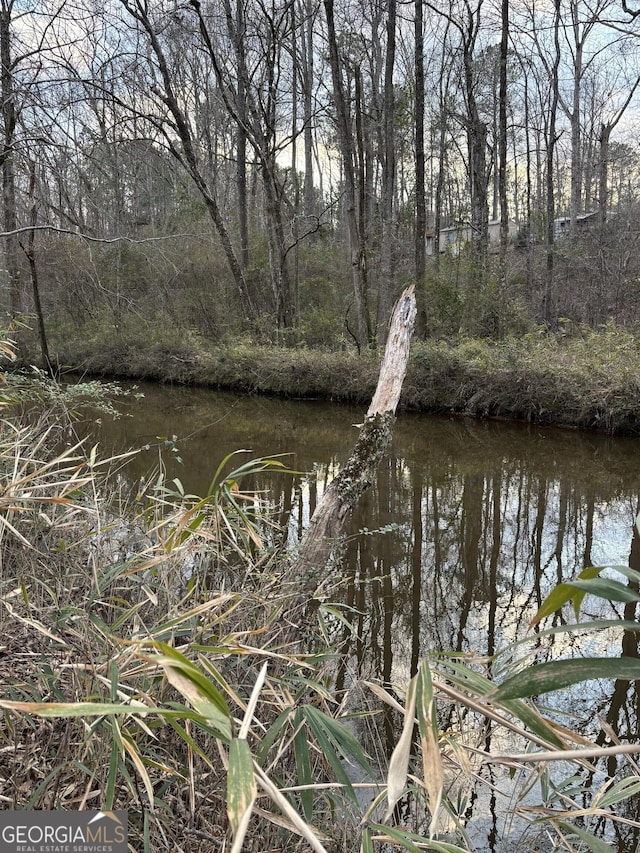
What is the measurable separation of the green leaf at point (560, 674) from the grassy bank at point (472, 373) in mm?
9158

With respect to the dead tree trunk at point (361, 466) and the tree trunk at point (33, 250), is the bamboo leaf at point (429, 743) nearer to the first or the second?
the dead tree trunk at point (361, 466)

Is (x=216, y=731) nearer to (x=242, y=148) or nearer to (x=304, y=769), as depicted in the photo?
(x=304, y=769)

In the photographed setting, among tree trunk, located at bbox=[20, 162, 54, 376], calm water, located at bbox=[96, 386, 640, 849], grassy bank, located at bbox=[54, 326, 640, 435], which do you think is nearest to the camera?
calm water, located at bbox=[96, 386, 640, 849]

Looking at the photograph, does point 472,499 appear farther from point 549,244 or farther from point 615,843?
point 549,244

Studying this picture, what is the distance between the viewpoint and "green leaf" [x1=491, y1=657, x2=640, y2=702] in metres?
0.68

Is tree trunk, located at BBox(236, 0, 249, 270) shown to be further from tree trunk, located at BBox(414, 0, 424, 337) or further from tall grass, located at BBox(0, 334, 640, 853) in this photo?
tall grass, located at BBox(0, 334, 640, 853)

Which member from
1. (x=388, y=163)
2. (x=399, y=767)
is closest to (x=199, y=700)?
(x=399, y=767)

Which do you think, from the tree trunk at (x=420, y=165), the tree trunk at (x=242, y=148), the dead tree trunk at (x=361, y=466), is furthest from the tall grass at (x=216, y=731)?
the tree trunk at (x=242, y=148)

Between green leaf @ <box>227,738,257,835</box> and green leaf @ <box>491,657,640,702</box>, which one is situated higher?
green leaf @ <box>491,657,640,702</box>

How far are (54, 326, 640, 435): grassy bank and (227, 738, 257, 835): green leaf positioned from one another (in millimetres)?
9052

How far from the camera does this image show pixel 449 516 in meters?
6.31

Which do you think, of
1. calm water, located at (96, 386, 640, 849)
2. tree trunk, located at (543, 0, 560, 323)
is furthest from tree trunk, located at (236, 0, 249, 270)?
tree trunk, located at (543, 0, 560, 323)

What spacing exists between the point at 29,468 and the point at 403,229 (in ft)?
62.9

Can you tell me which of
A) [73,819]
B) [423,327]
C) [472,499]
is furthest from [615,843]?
[423,327]
